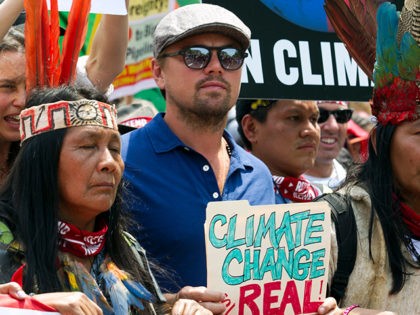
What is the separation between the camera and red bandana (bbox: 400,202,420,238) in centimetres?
408

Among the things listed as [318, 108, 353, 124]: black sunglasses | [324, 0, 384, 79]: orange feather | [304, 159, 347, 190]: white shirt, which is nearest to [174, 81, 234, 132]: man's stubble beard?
[324, 0, 384, 79]: orange feather

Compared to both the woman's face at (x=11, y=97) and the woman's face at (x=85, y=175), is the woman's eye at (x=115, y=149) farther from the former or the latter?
the woman's face at (x=11, y=97)

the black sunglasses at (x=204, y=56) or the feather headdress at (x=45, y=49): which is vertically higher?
the feather headdress at (x=45, y=49)

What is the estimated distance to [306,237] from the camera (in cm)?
378

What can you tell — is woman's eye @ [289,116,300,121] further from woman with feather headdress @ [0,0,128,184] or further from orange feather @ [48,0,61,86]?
orange feather @ [48,0,61,86]

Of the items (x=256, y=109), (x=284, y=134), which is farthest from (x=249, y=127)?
(x=284, y=134)

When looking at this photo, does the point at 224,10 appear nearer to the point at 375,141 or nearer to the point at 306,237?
the point at 375,141

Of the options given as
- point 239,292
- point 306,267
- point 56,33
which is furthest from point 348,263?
point 56,33

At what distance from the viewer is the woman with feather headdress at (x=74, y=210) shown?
351 centimetres

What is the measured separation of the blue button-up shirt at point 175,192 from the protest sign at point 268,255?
454 millimetres

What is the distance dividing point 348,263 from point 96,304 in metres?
0.96

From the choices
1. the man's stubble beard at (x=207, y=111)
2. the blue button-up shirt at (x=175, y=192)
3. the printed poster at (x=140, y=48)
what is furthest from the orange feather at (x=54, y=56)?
the printed poster at (x=140, y=48)

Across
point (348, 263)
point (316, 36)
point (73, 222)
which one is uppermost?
point (316, 36)

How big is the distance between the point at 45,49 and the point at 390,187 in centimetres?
132
